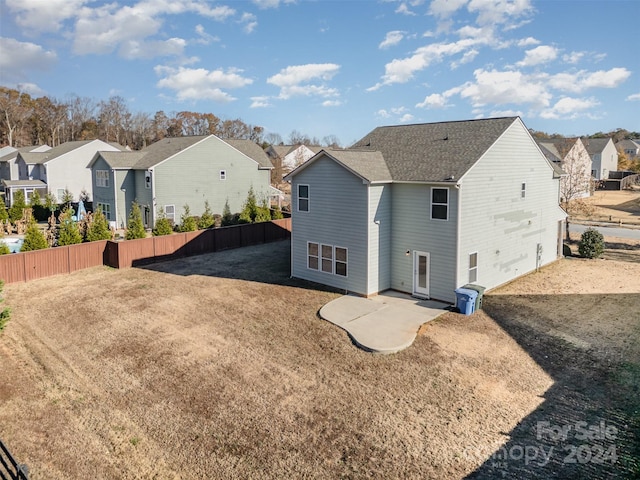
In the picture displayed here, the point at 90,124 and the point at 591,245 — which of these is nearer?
the point at 591,245

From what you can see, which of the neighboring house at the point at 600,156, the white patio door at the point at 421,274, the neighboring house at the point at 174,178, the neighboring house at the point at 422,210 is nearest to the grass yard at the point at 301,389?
the neighboring house at the point at 422,210

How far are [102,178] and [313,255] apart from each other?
77.2 ft

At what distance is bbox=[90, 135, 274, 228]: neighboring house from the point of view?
33312 mm

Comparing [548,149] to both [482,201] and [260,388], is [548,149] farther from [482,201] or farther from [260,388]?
[260,388]

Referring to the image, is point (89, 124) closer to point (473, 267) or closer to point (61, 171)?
point (61, 171)

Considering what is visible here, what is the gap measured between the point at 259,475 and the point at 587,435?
21.3 ft

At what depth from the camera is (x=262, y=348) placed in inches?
540

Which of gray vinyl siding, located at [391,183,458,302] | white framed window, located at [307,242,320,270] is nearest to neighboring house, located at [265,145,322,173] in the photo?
white framed window, located at [307,242,320,270]

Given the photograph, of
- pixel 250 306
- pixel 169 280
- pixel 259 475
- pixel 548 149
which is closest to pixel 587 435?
pixel 259 475

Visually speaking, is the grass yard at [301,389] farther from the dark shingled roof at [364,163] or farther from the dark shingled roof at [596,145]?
the dark shingled roof at [596,145]

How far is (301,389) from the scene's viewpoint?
446 inches

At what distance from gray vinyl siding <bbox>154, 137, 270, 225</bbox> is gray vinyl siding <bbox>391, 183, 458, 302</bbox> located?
20.1 m

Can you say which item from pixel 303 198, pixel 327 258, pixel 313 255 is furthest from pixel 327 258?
pixel 303 198

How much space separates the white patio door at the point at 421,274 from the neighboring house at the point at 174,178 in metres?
19.5
